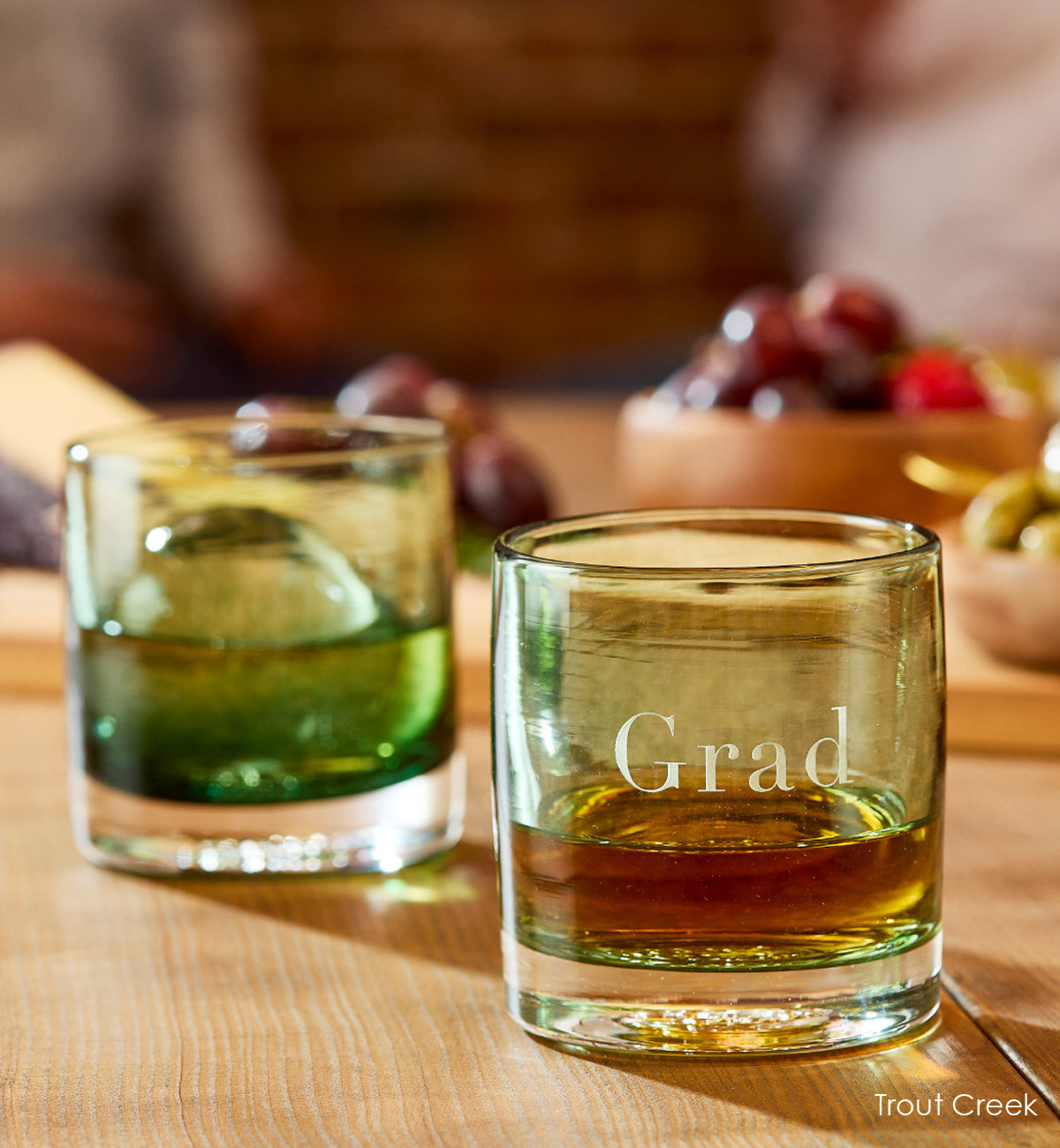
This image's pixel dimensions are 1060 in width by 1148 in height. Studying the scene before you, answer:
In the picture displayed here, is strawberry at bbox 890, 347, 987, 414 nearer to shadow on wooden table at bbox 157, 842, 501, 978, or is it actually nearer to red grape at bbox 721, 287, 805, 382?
red grape at bbox 721, 287, 805, 382

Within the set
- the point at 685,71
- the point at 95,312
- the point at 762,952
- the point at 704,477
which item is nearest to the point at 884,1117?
the point at 762,952

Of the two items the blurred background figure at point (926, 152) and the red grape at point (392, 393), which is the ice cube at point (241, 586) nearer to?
the red grape at point (392, 393)

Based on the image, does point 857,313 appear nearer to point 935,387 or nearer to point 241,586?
point 935,387

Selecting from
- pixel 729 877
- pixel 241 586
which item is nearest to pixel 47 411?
pixel 241 586

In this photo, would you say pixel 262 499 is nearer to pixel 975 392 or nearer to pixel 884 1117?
pixel 884 1117

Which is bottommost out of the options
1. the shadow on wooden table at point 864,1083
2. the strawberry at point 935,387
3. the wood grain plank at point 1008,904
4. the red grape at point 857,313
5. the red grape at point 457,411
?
the wood grain plank at point 1008,904

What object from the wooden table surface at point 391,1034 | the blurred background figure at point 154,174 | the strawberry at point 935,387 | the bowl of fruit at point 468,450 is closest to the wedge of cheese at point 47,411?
the bowl of fruit at point 468,450
